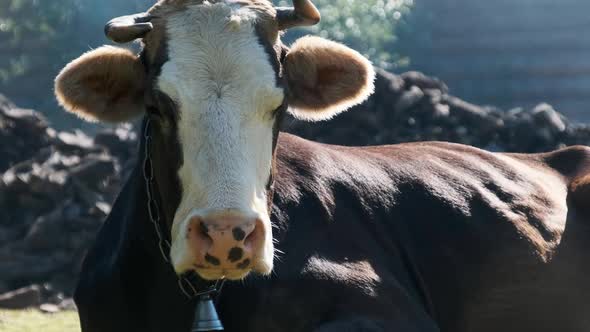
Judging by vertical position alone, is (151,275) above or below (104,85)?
below

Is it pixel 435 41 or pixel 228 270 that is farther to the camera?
pixel 435 41

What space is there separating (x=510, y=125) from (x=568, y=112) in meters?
15.1

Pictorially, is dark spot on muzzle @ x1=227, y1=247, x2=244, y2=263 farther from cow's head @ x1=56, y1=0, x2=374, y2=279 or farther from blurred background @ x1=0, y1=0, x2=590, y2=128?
blurred background @ x1=0, y1=0, x2=590, y2=128

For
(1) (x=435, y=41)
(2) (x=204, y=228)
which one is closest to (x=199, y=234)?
(2) (x=204, y=228)

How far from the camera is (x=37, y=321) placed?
8.61 metres

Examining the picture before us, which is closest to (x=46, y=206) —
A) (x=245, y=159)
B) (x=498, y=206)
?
(x=498, y=206)

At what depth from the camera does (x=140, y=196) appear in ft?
16.4

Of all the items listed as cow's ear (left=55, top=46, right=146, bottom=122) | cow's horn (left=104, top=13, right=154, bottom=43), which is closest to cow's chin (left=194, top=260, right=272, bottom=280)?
cow's ear (left=55, top=46, right=146, bottom=122)

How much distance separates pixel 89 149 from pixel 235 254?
7.86 m

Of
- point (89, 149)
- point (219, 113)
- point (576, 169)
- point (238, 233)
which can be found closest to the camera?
point (238, 233)

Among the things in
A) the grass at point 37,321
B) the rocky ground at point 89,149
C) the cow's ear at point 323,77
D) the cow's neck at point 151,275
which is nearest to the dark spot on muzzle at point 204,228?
the cow's neck at point 151,275

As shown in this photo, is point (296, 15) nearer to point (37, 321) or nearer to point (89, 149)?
point (37, 321)

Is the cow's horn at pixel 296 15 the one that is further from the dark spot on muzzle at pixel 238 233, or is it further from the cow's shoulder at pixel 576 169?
the cow's shoulder at pixel 576 169

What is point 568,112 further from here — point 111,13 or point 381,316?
point 381,316
